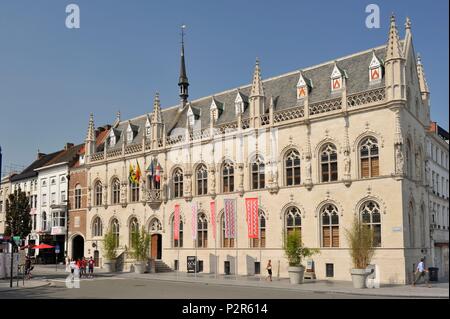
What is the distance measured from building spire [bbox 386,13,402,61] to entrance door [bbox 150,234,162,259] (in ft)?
86.1

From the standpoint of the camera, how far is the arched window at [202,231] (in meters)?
43.3

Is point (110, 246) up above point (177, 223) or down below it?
below

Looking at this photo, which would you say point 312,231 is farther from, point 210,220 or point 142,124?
point 142,124

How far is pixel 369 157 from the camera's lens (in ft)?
112

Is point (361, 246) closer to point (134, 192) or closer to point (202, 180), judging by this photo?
point (202, 180)

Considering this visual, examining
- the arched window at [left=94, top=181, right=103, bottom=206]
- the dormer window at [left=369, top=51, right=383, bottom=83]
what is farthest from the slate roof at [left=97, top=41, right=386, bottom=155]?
the arched window at [left=94, top=181, right=103, bottom=206]

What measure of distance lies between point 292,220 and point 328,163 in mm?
5093

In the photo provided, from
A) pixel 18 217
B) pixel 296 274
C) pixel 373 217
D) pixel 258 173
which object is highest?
pixel 258 173

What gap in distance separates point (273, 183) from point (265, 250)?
17.0ft

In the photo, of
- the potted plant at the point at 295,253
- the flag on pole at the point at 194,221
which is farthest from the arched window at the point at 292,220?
the flag on pole at the point at 194,221

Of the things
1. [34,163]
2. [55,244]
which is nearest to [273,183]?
[55,244]

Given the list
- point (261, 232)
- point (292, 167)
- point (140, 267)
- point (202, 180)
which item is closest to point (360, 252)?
point (292, 167)

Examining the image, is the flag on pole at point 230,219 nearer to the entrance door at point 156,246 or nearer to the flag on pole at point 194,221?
the flag on pole at point 194,221
